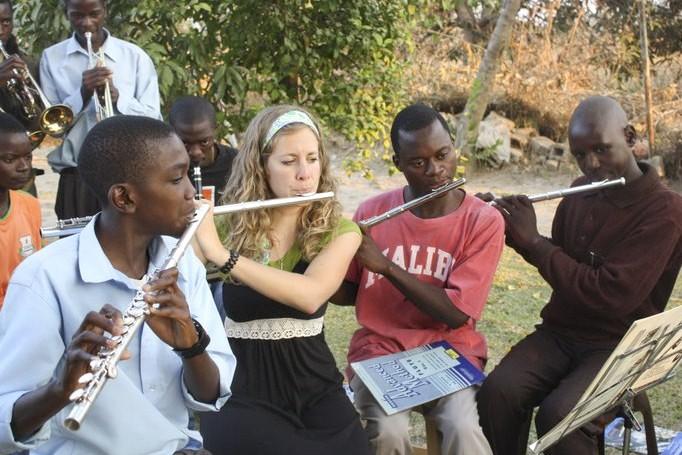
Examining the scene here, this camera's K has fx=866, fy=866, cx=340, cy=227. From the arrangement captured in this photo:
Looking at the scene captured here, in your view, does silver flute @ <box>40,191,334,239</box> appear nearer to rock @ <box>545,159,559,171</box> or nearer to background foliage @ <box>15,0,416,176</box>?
background foliage @ <box>15,0,416,176</box>

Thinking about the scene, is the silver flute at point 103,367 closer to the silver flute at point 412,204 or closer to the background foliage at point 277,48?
the silver flute at point 412,204

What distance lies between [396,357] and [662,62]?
359 inches

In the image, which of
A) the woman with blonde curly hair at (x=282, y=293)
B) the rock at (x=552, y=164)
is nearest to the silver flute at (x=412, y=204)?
the woman with blonde curly hair at (x=282, y=293)

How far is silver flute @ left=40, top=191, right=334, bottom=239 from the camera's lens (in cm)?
253

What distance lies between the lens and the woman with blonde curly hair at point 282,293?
100 inches

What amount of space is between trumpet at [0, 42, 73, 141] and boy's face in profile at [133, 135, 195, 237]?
7.05 ft

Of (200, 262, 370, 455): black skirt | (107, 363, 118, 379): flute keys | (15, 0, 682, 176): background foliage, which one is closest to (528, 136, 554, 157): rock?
(15, 0, 682, 176): background foliage

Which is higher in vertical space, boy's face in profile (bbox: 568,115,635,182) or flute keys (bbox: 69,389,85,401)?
boy's face in profile (bbox: 568,115,635,182)

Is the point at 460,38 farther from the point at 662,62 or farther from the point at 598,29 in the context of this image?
the point at 662,62

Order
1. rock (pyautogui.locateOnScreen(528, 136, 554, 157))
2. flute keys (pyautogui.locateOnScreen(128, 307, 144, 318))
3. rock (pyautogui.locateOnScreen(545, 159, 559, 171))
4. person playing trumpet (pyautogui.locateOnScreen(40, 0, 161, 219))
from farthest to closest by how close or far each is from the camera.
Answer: rock (pyautogui.locateOnScreen(528, 136, 554, 157))
rock (pyautogui.locateOnScreen(545, 159, 559, 171))
person playing trumpet (pyautogui.locateOnScreen(40, 0, 161, 219))
flute keys (pyautogui.locateOnScreen(128, 307, 144, 318))

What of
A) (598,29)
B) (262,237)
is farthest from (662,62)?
(262,237)

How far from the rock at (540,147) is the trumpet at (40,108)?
756 centimetres

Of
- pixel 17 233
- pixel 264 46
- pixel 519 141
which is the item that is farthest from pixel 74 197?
pixel 519 141

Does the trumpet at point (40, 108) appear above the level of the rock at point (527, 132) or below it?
above
